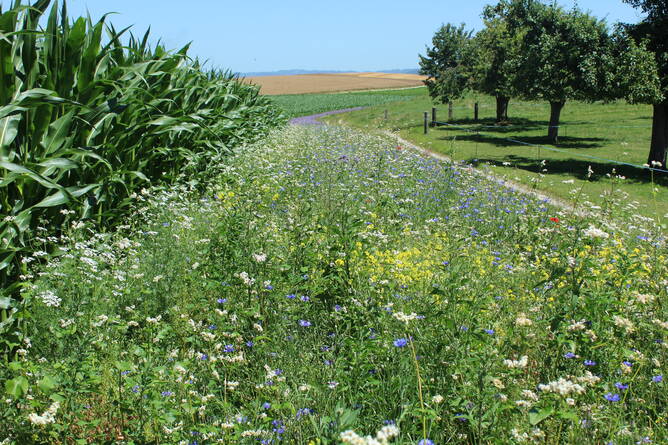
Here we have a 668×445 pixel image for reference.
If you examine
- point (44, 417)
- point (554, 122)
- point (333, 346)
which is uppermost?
point (554, 122)

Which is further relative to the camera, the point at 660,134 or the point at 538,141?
the point at 538,141

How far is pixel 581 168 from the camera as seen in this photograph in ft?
53.6

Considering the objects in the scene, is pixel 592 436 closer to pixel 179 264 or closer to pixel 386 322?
pixel 386 322

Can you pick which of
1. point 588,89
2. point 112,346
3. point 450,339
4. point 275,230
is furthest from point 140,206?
point 588,89

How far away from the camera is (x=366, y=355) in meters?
3.00

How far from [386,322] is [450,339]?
1.43ft

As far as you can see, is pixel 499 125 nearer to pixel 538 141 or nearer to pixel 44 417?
pixel 538 141

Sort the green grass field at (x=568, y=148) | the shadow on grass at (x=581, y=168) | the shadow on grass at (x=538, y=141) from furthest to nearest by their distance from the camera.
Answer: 1. the shadow on grass at (x=538, y=141)
2. the shadow on grass at (x=581, y=168)
3. the green grass field at (x=568, y=148)

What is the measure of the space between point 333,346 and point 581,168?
1558 centimetres

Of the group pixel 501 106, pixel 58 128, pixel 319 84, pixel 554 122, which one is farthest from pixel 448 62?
pixel 319 84

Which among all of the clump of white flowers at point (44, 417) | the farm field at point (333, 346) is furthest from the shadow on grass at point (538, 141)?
the clump of white flowers at point (44, 417)

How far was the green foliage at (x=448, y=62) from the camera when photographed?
3606cm

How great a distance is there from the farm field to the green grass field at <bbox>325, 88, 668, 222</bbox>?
2357 mm

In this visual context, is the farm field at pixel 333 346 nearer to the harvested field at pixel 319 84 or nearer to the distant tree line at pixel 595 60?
the distant tree line at pixel 595 60
